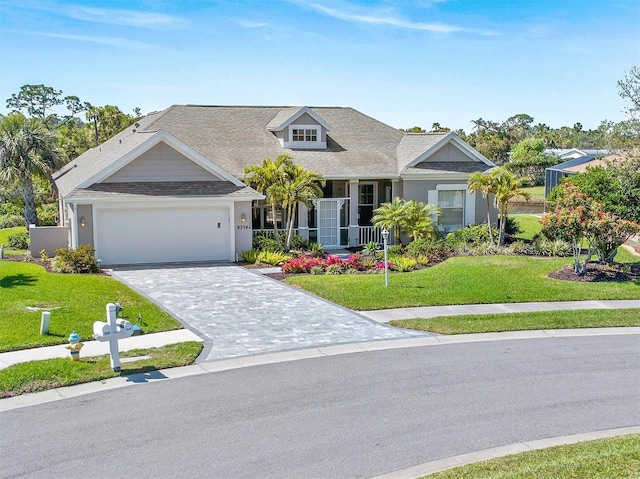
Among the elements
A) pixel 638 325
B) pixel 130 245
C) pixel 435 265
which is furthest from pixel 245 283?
pixel 638 325

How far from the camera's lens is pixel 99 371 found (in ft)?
40.1

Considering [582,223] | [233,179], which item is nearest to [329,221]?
[233,179]

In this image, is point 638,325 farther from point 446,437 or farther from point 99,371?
point 99,371

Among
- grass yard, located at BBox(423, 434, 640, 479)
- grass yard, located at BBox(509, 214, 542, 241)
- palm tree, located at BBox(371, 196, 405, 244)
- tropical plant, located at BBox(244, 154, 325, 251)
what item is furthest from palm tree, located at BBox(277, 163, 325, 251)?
grass yard, located at BBox(423, 434, 640, 479)

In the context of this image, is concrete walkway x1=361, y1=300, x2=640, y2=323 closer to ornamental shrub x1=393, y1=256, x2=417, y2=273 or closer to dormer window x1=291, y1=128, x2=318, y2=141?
ornamental shrub x1=393, y1=256, x2=417, y2=273

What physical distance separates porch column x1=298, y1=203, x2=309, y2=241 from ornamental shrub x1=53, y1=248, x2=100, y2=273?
8.56 metres

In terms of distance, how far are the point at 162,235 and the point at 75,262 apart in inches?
138

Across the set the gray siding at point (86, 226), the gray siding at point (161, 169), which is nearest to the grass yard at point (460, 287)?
the gray siding at point (161, 169)

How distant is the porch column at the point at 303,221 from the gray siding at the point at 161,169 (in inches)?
151

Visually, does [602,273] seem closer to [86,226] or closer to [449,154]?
[449,154]

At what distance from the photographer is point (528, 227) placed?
34875 millimetres

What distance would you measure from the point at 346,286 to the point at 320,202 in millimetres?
8099

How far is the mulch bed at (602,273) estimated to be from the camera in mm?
21375

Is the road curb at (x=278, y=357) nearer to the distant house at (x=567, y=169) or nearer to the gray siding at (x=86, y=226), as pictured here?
the gray siding at (x=86, y=226)
